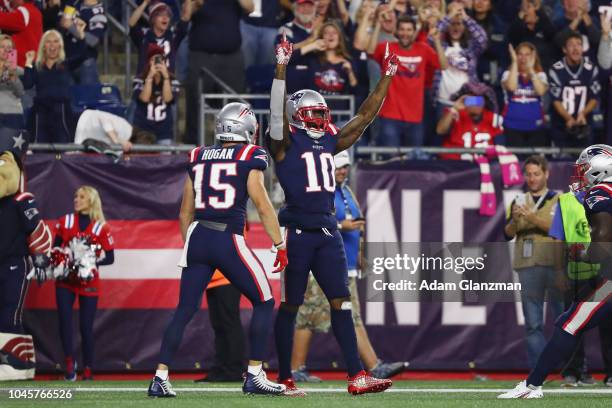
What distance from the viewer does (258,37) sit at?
14.9 metres

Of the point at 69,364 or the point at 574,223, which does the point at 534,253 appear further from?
the point at 69,364

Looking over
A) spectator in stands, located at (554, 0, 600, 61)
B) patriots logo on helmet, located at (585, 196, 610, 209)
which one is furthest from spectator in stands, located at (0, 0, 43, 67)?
patriots logo on helmet, located at (585, 196, 610, 209)

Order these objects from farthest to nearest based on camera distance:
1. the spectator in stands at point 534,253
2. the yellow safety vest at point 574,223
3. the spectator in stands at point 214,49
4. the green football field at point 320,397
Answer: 1. the spectator in stands at point 214,49
2. the spectator in stands at point 534,253
3. the yellow safety vest at point 574,223
4. the green football field at point 320,397

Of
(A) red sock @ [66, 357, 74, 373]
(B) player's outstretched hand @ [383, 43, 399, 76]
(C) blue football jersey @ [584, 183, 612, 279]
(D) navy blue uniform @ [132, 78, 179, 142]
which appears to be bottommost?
(A) red sock @ [66, 357, 74, 373]

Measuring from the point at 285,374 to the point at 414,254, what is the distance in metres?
3.94

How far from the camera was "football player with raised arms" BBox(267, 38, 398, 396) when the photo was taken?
920 cm

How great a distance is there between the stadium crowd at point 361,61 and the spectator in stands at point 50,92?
0.04 feet

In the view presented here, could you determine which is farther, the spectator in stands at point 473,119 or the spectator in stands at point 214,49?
the spectator in stands at point 214,49

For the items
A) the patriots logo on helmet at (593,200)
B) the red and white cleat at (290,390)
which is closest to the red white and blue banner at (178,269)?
the red and white cleat at (290,390)

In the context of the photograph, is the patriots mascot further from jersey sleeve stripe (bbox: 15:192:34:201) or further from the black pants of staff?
the black pants of staff

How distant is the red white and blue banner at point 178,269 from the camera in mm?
12781

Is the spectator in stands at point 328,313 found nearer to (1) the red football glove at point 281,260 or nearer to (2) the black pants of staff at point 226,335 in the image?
(2) the black pants of staff at point 226,335

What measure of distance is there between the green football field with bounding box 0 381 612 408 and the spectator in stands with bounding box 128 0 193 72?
4.00 metres

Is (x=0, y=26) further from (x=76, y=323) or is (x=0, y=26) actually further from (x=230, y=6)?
(x=76, y=323)
